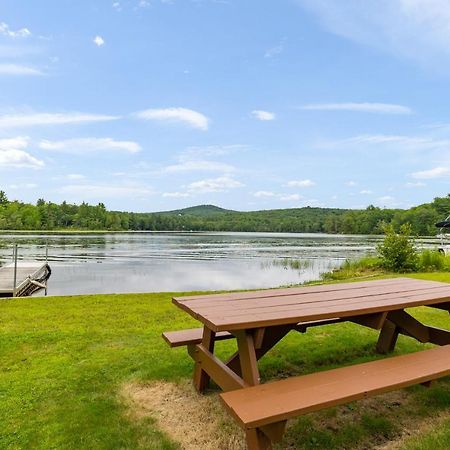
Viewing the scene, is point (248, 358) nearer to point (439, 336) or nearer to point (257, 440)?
point (257, 440)

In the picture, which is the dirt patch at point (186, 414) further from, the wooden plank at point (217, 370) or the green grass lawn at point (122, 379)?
the wooden plank at point (217, 370)

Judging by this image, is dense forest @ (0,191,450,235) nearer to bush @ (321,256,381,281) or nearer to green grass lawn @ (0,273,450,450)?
bush @ (321,256,381,281)

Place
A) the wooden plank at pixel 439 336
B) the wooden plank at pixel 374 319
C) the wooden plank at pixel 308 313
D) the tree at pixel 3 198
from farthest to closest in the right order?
1. the tree at pixel 3 198
2. the wooden plank at pixel 439 336
3. the wooden plank at pixel 374 319
4. the wooden plank at pixel 308 313

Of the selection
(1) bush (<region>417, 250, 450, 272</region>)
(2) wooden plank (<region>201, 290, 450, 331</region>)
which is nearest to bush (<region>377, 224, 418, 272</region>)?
(1) bush (<region>417, 250, 450, 272</region>)

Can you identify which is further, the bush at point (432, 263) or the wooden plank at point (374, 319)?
the bush at point (432, 263)

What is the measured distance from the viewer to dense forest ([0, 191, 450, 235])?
242 feet

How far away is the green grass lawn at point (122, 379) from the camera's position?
240 centimetres

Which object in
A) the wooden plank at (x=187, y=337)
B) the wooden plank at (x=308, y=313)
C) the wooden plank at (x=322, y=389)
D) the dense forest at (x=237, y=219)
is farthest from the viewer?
the dense forest at (x=237, y=219)

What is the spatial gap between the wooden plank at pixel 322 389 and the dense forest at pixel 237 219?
65904mm

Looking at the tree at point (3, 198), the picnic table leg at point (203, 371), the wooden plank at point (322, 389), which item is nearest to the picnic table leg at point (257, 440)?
the wooden plank at point (322, 389)

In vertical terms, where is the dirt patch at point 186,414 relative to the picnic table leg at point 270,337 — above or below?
below

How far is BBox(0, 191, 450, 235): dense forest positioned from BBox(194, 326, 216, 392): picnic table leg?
217 feet

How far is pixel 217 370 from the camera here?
2.60 m

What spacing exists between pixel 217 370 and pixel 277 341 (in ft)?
1.61
